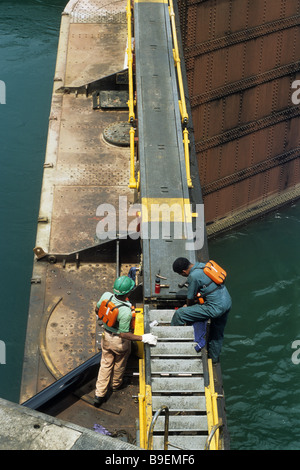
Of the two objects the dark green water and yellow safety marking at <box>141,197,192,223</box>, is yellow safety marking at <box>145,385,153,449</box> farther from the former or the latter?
the dark green water

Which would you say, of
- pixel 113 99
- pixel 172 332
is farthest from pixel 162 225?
pixel 113 99

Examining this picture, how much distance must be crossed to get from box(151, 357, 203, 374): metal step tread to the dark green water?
19.2ft

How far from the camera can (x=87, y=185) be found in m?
16.0

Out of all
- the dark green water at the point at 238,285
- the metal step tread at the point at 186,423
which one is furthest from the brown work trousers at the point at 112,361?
the dark green water at the point at 238,285

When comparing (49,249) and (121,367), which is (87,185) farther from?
(121,367)

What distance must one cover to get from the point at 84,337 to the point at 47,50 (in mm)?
19304

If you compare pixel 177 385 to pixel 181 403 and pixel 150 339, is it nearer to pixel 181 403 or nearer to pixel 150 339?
pixel 181 403

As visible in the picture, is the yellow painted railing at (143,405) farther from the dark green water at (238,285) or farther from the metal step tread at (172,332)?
the dark green water at (238,285)

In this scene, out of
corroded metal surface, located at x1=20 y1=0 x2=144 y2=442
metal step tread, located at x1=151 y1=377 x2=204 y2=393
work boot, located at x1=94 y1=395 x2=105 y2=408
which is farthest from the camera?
corroded metal surface, located at x1=20 y1=0 x2=144 y2=442

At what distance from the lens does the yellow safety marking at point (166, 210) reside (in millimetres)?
10594

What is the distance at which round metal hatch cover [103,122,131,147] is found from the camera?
17312 millimetres

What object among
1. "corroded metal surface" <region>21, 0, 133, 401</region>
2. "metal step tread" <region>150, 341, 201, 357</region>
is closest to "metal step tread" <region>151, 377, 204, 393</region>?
"metal step tread" <region>150, 341, 201, 357</region>
